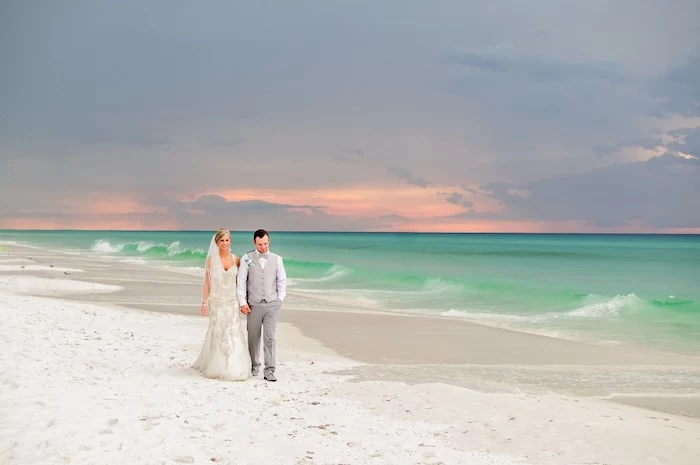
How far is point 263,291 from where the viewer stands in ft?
28.9

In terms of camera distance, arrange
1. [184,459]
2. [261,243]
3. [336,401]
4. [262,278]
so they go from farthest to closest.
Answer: [262,278] < [261,243] < [336,401] < [184,459]

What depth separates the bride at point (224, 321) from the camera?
28.6ft

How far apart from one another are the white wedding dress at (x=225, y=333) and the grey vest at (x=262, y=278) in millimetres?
254

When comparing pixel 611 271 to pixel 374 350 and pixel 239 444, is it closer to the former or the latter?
pixel 374 350

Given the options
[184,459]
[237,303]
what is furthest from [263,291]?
[184,459]

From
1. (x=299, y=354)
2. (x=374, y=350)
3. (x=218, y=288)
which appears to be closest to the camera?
(x=218, y=288)

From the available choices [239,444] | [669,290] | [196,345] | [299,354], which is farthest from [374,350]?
[669,290]

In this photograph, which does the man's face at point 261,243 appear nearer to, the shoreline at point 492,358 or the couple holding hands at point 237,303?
the couple holding hands at point 237,303

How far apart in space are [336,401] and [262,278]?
202 cm

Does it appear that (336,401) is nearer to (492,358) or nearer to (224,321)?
(224,321)

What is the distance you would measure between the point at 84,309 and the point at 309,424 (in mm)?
10399

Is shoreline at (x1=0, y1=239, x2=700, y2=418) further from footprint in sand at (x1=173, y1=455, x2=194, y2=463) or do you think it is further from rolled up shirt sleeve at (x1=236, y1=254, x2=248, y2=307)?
Answer: footprint in sand at (x1=173, y1=455, x2=194, y2=463)

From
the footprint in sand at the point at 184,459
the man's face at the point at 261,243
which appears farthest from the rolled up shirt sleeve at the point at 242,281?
the footprint in sand at the point at 184,459

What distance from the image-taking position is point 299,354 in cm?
1151
